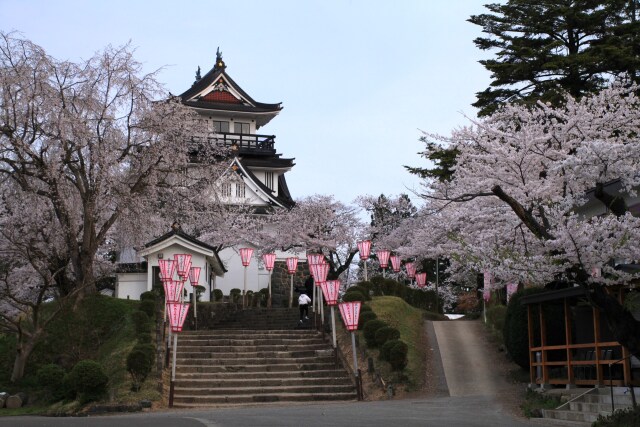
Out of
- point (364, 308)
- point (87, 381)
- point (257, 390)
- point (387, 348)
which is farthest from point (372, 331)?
point (87, 381)

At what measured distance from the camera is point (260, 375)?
2152cm

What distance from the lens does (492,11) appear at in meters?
29.6

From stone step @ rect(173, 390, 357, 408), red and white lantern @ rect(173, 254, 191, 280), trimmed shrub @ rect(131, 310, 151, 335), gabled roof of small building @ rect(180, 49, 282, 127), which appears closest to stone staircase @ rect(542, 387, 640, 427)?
stone step @ rect(173, 390, 357, 408)

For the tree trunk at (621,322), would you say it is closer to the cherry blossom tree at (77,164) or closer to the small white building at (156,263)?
the cherry blossom tree at (77,164)

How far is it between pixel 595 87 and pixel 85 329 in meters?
19.0

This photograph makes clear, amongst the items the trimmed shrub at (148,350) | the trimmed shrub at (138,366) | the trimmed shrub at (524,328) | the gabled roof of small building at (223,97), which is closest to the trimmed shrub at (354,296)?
the trimmed shrub at (524,328)

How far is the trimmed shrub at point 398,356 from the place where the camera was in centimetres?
2048

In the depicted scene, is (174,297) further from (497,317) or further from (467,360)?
(497,317)

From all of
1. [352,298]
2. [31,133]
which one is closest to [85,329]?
[31,133]

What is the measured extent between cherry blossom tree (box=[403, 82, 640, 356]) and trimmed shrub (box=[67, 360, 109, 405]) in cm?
902

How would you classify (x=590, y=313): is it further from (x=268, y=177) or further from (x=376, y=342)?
(x=268, y=177)

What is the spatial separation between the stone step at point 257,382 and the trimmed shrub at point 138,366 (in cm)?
130

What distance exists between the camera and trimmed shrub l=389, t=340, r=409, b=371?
20484 millimetres

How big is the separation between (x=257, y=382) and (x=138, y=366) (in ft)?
10.9
